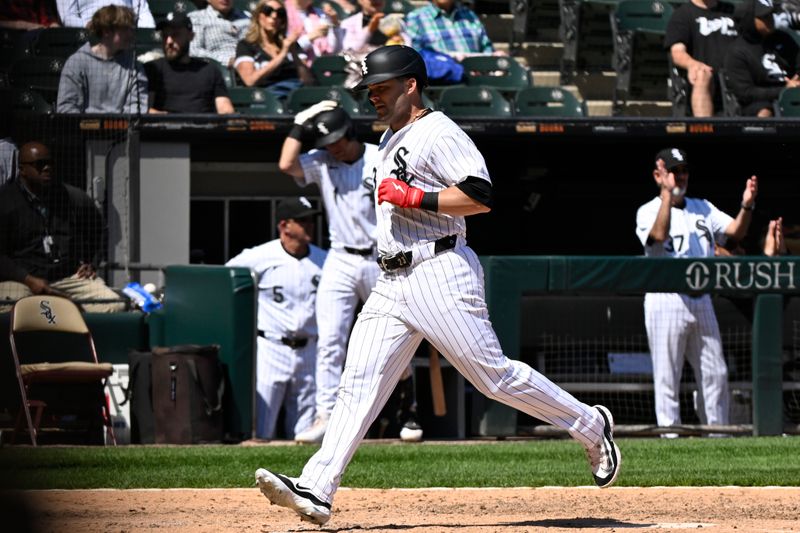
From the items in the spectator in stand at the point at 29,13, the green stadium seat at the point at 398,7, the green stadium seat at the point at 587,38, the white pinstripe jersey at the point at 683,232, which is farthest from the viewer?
the green stadium seat at the point at 587,38

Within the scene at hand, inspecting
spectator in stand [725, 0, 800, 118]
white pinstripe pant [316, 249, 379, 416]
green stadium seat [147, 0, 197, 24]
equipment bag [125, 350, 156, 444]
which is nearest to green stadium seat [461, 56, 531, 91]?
spectator in stand [725, 0, 800, 118]

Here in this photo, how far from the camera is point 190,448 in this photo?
284 inches

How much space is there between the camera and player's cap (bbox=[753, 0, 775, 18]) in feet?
34.9

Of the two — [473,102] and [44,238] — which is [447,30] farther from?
[44,238]

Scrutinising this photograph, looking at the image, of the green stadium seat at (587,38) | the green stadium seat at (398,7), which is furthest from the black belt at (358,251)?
the green stadium seat at (587,38)

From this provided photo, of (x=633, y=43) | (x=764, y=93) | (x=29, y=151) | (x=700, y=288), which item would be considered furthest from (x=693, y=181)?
(x=29, y=151)

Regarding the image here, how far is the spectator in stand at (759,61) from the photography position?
33.9ft

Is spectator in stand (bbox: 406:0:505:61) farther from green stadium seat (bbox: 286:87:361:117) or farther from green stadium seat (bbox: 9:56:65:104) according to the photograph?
green stadium seat (bbox: 9:56:65:104)

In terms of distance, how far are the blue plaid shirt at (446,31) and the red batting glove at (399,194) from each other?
700 cm

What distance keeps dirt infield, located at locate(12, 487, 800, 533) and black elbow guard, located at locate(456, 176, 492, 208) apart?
1.05 m

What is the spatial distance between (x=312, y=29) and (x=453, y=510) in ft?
21.8

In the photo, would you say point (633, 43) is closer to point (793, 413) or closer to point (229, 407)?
point (793, 413)

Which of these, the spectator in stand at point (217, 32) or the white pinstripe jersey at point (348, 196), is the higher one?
the spectator in stand at point (217, 32)

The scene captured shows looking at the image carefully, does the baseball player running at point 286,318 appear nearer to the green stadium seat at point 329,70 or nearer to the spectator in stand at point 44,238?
the spectator in stand at point 44,238
